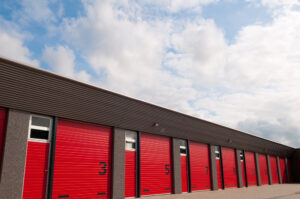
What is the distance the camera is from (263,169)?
35.5m

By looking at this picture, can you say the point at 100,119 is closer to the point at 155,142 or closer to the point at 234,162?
the point at 155,142

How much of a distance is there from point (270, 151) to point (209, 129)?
731 inches

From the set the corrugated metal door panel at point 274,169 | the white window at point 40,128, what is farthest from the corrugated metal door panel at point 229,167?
the white window at point 40,128

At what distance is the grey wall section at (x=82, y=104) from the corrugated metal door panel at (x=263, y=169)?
53.9 feet

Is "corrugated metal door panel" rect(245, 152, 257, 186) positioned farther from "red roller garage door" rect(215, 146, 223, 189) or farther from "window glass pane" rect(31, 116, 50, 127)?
"window glass pane" rect(31, 116, 50, 127)

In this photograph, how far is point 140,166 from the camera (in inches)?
682

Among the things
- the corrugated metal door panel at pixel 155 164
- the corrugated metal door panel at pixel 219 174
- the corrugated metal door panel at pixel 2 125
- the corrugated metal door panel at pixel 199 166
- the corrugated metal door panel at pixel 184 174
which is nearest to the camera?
Result: the corrugated metal door panel at pixel 2 125

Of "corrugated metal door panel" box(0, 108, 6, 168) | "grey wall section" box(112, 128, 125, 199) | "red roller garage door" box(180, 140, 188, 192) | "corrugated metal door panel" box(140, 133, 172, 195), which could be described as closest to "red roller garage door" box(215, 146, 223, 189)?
"red roller garage door" box(180, 140, 188, 192)

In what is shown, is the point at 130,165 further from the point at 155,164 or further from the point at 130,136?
the point at 155,164

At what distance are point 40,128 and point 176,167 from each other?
11.2 meters

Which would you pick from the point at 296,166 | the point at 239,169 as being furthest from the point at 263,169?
the point at 296,166

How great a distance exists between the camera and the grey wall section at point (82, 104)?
37.4ft

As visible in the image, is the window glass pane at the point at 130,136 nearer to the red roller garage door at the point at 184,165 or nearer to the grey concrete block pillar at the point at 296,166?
the red roller garage door at the point at 184,165

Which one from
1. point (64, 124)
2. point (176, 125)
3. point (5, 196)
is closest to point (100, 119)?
point (64, 124)
